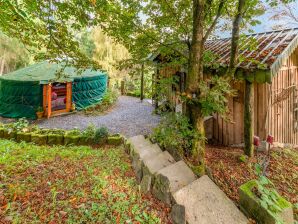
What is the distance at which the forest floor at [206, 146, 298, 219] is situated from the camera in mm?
4051

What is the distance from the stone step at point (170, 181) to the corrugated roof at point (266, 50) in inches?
99.5

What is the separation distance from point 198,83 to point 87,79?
32.3 feet

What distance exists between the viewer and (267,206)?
2.38 meters

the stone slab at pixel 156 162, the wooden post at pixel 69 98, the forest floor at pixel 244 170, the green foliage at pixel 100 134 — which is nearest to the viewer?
the stone slab at pixel 156 162

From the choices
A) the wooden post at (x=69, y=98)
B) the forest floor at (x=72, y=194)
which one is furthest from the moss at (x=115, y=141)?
the wooden post at (x=69, y=98)

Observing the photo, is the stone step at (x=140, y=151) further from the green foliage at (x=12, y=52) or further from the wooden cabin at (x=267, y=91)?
the green foliage at (x=12, y=52)

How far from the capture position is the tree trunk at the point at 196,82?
3.95 meters

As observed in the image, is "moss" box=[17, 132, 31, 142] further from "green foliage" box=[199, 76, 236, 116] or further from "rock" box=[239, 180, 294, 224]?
"rock" box=[239, 180, 294, 224]

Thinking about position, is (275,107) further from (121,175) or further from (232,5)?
(121,175)

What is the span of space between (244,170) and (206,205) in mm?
2376

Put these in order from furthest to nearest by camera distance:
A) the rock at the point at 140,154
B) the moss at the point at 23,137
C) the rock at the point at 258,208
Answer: the moss at the point at 23,137 < the rock at the point at 140,154 < the rock at the point at 258,208

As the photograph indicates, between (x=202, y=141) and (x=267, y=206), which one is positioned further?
(x=202, y=141)

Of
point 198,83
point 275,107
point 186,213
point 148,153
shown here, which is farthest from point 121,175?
point 275,107

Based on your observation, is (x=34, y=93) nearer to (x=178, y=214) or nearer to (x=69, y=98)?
(x=69, y=98)
